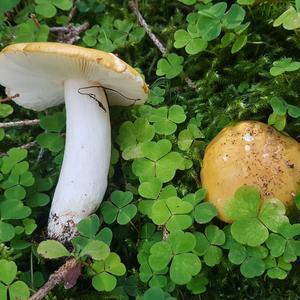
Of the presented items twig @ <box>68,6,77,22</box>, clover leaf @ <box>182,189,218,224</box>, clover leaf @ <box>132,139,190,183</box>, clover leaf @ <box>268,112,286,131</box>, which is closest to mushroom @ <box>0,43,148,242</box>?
clover leaf @ <box>132,139,190,183</box>

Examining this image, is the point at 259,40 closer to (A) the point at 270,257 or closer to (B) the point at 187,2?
(B) the point at 187,2

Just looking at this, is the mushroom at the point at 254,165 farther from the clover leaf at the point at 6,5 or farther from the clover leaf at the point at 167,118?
the clover leaf at the point at 6,5

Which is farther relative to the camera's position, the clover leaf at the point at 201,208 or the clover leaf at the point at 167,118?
the clover leaf at the point at 167,118

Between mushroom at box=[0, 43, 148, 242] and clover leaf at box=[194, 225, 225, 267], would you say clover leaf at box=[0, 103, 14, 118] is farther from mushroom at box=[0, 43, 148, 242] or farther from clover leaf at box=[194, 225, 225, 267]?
clover leaf at box=[194, 225, 225, 267]

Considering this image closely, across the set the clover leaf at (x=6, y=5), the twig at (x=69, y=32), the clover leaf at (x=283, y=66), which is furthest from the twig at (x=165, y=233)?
the clover leaf at (x=6, y=5)

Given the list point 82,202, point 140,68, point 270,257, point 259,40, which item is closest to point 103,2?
point 140,68

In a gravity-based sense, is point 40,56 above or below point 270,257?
above
